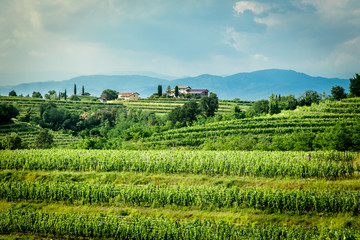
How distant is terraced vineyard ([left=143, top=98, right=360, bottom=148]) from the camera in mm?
42219

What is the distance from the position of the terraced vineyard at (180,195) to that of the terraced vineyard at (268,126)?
697 inches

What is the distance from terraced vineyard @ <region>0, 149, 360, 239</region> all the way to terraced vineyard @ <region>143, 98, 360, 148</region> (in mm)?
17705

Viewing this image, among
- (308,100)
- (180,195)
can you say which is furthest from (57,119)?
(308,100)

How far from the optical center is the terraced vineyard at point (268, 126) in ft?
139

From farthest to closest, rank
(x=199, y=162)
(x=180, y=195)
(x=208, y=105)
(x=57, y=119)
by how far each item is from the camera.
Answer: (x=57, y=119)
(x=208, y=105)
(x=199, y=162)
(x=180, y=195)

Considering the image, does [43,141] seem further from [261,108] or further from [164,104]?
[261,108]

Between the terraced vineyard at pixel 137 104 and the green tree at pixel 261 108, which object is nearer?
the green tree at pixel 261 108

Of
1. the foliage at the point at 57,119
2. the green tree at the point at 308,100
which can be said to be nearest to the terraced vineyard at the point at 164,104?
the green tree at the point at 308,100

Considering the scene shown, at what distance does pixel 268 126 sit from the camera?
4469cm

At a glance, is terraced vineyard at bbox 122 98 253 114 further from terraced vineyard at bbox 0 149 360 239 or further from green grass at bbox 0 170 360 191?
green grass at bbox 0 170 360 191

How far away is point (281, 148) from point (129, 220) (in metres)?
22.1

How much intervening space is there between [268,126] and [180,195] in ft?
98.6

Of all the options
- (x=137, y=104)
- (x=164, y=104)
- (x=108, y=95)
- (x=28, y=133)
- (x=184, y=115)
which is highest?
(x=108, y=95)

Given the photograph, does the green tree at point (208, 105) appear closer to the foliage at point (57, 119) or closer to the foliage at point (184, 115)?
the foliage at point (184, 115)
